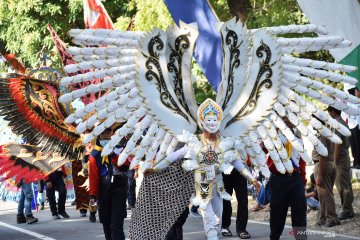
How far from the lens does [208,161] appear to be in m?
9.51

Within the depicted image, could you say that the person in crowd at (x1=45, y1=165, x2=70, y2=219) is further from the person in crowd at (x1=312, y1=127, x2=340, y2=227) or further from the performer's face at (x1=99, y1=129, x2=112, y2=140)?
the performer's face at (x1=99, y1=129, x2=112, y2=140)

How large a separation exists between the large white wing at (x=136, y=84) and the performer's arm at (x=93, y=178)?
1.11 m

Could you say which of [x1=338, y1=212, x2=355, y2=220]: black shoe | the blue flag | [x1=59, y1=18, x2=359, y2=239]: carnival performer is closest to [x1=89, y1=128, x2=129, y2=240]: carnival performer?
[x1=59, y1=18, x2=359, y2=239]: carnival performer

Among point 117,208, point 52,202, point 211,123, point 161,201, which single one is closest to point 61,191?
point 52,202

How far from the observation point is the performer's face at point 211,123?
9.39m

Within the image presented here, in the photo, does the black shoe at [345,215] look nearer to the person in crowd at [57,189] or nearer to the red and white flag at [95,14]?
the person in crowd at [57,189]

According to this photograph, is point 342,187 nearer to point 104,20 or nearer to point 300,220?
point 300,220

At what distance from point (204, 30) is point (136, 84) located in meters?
4.50

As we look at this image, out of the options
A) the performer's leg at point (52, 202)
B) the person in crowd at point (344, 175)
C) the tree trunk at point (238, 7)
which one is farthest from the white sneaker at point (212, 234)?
the tree trunk at point (238, 7)

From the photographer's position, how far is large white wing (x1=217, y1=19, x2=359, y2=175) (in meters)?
9.39

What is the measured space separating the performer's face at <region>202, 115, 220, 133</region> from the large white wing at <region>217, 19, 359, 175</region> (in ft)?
0.86

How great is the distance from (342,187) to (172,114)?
15.7 ft

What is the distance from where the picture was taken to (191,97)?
31.7 ft

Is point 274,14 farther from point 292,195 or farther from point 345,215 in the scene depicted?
point 292,195
